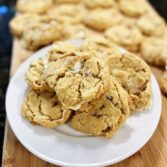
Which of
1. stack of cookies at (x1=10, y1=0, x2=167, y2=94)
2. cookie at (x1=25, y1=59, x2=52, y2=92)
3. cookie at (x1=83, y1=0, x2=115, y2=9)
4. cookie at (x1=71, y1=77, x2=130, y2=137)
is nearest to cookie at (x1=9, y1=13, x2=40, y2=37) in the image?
stack of cookies at (x1=10, y1=0, x2=167, y2=94)

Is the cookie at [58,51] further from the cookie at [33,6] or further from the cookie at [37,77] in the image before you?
the cookie at [33,6]

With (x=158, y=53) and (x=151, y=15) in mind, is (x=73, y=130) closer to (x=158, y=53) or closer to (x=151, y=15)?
(x=158, y=53)

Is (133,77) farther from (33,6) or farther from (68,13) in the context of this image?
(33,6)

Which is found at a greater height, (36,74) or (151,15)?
(36,74)

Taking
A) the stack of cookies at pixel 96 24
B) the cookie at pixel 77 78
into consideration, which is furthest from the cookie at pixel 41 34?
the cookie at pixel 77 78

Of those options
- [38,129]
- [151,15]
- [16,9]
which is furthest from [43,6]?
[38,129]

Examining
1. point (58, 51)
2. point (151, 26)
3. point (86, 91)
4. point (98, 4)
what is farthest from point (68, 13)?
point (86, 91)

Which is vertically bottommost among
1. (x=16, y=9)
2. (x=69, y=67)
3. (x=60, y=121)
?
(x=16, y=9)
